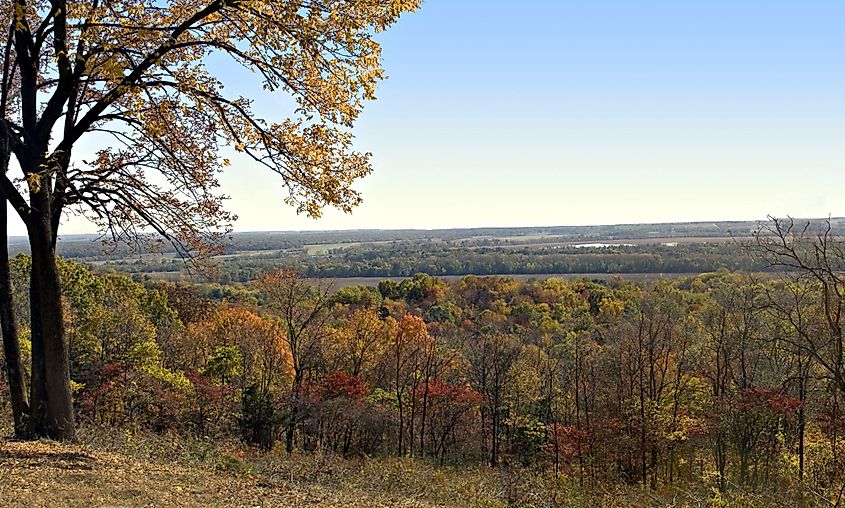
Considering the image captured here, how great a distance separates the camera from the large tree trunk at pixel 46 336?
8133mm

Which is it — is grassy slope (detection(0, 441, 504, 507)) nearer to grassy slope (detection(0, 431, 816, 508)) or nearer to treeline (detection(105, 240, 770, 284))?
grassy slope (detection(0, 431, 816, 508))

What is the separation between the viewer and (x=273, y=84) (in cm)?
771

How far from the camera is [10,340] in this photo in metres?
8.45

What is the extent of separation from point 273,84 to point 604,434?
2167 centimetres

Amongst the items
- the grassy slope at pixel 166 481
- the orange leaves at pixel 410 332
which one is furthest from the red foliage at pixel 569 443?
the grassy slope at pixel 166 481

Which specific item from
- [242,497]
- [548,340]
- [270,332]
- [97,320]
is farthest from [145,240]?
[548,340]

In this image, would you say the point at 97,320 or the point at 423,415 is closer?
the point at 97,320

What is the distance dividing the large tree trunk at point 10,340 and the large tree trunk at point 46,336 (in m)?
0.18

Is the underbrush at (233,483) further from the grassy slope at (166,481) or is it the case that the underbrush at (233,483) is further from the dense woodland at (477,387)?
the dense woodland at (477,387)

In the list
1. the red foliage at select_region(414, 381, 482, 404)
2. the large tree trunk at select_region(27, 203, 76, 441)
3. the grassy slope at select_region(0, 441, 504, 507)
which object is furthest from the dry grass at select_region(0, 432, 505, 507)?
the red foliage at select_region(414, 381, 482, 404)

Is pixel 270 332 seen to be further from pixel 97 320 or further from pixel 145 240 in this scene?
pixel 145 240

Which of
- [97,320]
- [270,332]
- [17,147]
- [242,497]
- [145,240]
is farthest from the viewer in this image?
[270,332]

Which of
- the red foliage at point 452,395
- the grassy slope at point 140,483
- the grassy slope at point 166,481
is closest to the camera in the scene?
the grassy slope at point 140,483

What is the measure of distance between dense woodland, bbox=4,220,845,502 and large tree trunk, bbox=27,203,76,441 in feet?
37.8
